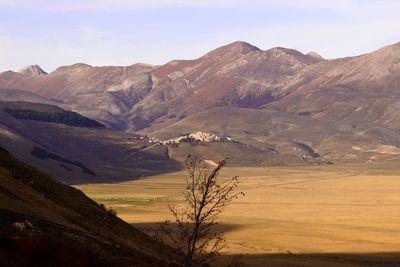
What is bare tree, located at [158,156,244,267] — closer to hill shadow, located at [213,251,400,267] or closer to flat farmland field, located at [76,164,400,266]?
hill shadow, located at [213,251,400,267]

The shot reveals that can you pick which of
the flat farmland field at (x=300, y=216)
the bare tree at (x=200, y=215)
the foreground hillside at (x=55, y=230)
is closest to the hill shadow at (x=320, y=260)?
the flat farmland field at (x=300, y=216)

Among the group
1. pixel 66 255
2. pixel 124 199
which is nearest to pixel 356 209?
pixel 124 199

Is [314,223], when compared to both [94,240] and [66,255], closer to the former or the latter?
[94,240]

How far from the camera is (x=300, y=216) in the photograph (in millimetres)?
97750

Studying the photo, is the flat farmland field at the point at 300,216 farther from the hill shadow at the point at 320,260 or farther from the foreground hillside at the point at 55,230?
the foreground hillside at the point at 55,230

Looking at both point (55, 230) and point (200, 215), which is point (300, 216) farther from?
point (55, 230)

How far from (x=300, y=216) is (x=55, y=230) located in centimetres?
7304

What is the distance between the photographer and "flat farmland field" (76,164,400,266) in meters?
56.7

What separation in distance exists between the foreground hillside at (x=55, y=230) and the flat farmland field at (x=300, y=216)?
1337 cm

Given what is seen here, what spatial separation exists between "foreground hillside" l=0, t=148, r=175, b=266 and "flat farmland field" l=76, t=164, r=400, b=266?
13366mm

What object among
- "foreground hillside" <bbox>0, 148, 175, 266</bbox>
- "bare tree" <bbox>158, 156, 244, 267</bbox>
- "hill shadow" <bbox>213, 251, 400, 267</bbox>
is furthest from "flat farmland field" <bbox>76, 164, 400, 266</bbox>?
"bare tree" <bbox>158, 156, 244, 267</bbox>

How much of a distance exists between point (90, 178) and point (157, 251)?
515 ft

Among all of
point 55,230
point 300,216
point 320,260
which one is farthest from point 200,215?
point 300,216

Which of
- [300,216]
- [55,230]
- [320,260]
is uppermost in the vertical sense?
[55,230]
